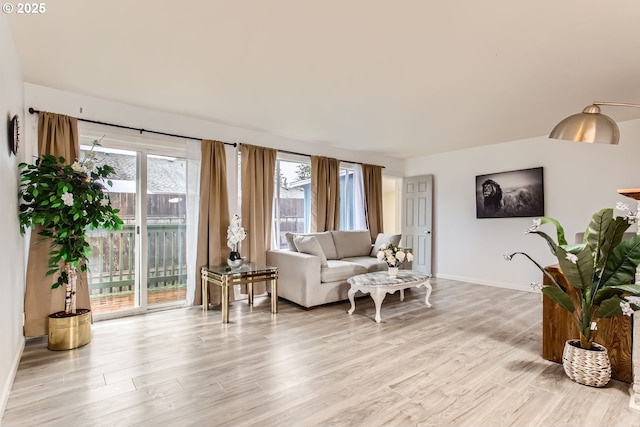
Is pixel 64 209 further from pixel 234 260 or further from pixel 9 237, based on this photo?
pixel 234 260

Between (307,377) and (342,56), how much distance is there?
2.42m

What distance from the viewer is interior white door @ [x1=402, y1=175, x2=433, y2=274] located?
6375 mm

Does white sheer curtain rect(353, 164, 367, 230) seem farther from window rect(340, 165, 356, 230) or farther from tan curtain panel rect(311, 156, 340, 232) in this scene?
tan curtain panel rect(311, 156, 340, 232)

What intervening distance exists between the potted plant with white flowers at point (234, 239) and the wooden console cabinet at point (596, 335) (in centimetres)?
316

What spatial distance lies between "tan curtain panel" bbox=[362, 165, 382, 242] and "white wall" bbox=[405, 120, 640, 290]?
1038 millimetres

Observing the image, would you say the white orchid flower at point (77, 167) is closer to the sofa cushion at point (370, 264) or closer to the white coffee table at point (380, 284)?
the white coffee table at point (380, 284)

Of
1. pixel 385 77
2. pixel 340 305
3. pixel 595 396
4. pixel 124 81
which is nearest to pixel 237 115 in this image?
pixel 124 81

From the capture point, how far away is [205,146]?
4.23 metres

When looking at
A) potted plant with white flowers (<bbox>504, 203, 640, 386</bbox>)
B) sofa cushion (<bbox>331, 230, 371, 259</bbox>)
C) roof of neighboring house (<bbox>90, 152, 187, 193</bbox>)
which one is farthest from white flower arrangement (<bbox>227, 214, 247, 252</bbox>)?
potted plant with white flowers (<bbox>504, 203, 640, 386</bbox>)

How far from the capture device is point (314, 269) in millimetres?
4066

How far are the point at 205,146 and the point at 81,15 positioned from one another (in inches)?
85.3

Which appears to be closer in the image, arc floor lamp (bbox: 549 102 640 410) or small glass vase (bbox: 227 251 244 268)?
arc floor lamp (bbox: 549 102 640 410)

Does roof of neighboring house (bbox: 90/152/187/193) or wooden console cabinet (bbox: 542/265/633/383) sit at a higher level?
roof of neighboring house (bbox: 90/152/187/193)

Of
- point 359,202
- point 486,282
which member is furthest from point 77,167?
point 486,282
